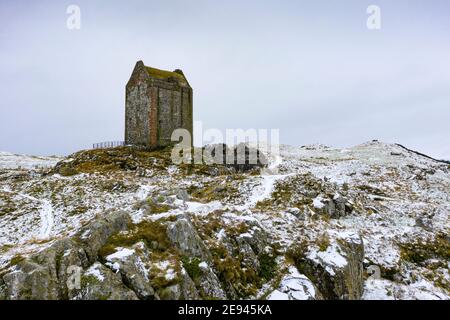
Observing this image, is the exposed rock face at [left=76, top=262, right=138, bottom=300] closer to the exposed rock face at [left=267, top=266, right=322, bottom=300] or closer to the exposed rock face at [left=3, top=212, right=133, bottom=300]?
the exposed rock face at [left=3, top=212, right=133, bottom=300]

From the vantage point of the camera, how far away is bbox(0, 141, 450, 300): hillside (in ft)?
43.2

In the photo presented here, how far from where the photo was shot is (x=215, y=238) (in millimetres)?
17750

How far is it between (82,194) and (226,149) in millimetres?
21953

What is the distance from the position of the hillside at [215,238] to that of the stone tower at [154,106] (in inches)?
438

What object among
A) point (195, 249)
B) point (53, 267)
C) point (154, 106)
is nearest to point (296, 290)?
point (195, 249)

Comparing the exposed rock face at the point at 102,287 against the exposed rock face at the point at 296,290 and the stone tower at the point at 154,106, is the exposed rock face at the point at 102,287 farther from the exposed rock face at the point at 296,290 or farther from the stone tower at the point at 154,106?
the stone tower at the point at 154,106

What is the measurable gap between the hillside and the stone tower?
36.5ft

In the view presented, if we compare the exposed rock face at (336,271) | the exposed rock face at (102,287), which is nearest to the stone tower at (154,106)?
the exposed rock face at (336,271)

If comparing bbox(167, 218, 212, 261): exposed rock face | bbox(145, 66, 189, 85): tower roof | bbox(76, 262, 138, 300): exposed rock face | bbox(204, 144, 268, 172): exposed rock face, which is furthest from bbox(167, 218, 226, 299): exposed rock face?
bbox(145, 66, 189, 85): tower roof

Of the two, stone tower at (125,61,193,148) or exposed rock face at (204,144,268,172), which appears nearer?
exposed rock face at (204,144,268,172)

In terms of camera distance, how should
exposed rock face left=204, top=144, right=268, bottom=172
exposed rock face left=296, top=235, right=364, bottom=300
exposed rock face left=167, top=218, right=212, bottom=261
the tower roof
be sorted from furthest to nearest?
the tower roof, exposed rock face left=204, top=144, right=268, bottom=172, exposed rock face left=296, top=235, right=364, bottom=300, exposed rock face left=167, top=218, right=212, bottom=261

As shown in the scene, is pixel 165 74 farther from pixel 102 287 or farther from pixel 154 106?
pixel 102 287

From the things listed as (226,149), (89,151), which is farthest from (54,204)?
(226,149)

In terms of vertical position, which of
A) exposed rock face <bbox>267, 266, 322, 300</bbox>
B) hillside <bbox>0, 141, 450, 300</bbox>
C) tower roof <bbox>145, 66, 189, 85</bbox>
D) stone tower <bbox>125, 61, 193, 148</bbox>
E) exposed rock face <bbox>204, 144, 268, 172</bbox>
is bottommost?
exposed rock face <bbox>267, 266, 322, 300</bbox>
